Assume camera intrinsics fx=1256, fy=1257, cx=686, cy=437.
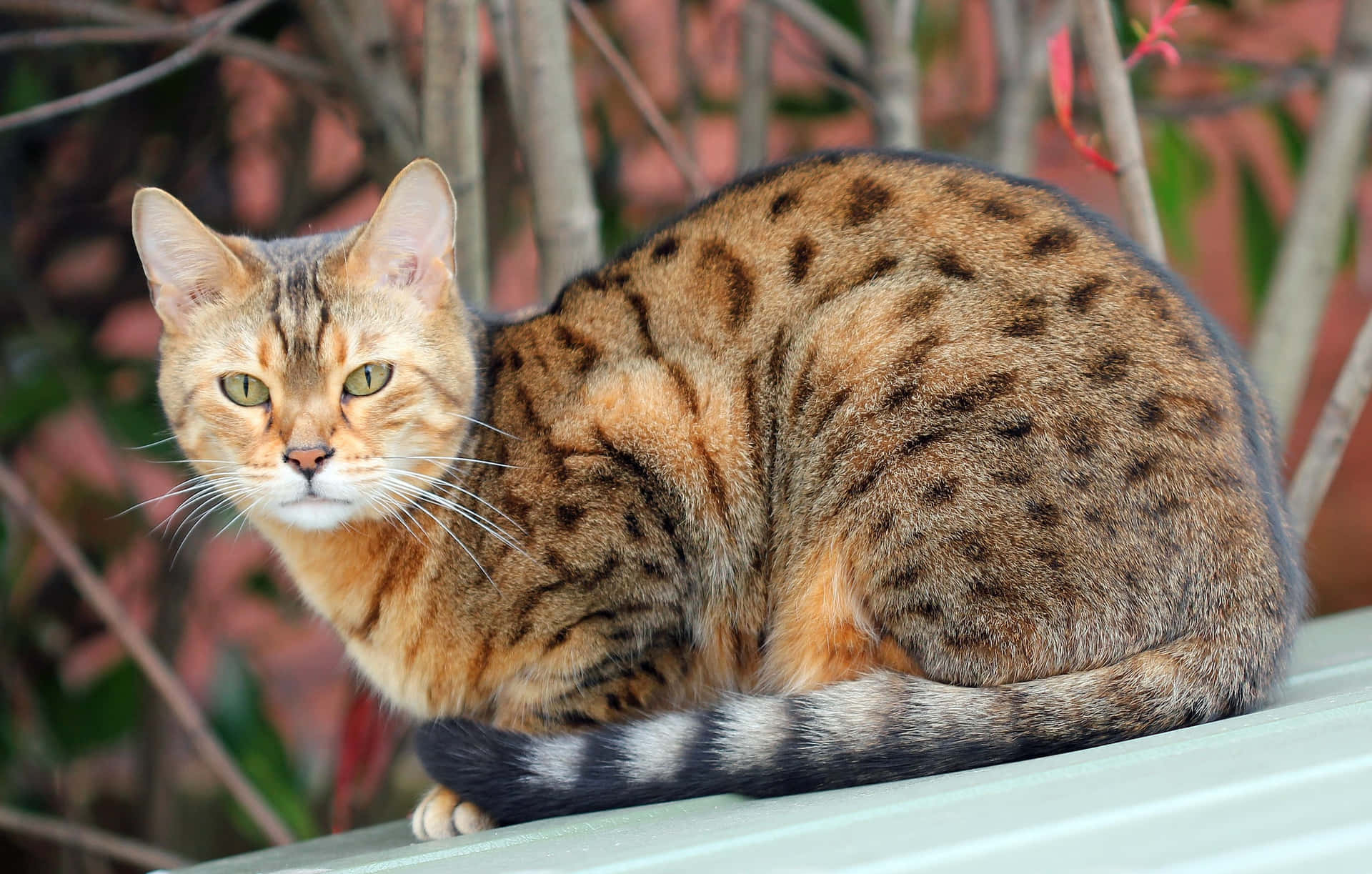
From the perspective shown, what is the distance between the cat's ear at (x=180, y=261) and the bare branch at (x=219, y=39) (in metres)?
0.66

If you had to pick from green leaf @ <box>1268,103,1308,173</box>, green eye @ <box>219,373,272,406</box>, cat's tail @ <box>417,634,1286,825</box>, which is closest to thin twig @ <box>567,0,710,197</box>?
green eye @ <box>219,373,272,406</box>

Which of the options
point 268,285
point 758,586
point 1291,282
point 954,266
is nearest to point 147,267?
point 268,285

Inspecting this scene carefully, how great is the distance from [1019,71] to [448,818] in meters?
2.39

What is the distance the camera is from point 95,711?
4211 millimetres

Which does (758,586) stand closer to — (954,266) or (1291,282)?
(954,266)

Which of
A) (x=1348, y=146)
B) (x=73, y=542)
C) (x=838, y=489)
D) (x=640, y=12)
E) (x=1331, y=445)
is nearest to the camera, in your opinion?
(x=838, y=489)

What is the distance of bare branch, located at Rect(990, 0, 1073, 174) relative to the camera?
330 cm

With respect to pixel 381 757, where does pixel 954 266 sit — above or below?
above

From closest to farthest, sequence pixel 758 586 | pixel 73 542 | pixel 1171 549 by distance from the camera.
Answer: pixel 1171 549, pixel 758 586, pixel 73 542

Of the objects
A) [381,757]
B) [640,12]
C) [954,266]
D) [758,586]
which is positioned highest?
[640,12]

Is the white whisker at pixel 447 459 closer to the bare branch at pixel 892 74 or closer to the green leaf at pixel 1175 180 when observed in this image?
the bare branch at pixel 892 74

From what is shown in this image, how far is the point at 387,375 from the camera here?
2277 mm

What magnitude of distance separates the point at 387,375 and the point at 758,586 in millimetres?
768

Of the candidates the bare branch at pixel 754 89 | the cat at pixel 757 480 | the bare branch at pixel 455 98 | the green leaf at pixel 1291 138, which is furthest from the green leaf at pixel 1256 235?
the bare branch at pixel 455 98
